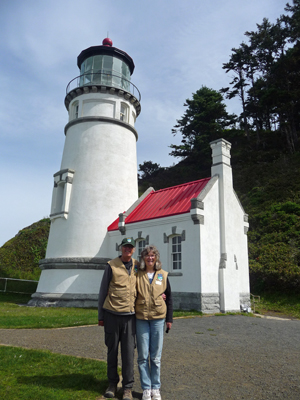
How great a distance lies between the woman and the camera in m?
4.33

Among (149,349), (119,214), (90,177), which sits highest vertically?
(90,177)

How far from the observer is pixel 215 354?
6.66 meters

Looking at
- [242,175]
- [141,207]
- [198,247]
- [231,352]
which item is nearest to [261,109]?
[242,175]

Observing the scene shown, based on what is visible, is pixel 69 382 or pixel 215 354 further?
pixel 215 354

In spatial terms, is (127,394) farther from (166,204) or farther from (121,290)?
(166,204)

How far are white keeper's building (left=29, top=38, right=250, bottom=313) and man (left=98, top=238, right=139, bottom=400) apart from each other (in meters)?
9.10

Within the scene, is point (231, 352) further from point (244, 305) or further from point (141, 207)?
point (141, 207)

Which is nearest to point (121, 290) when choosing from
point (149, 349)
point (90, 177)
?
point (149, 349)

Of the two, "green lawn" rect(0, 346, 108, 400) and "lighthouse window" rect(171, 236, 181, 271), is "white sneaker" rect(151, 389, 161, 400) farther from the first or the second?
"lighthouse window" rect(171, 236, 181, 271)

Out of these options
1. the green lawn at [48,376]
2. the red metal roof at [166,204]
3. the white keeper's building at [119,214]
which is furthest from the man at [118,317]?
the red metal roof at [166,204]

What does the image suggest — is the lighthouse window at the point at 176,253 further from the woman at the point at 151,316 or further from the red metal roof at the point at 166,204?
the woman at the point at 151,316

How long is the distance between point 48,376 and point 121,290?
183 cm

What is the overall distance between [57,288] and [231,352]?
12311mm

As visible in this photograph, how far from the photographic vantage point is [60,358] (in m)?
5.84
